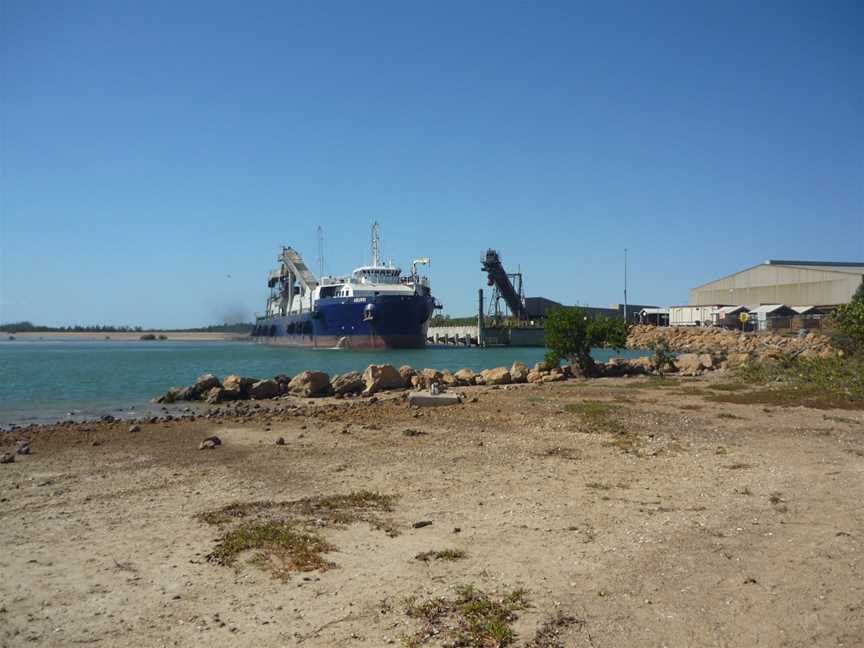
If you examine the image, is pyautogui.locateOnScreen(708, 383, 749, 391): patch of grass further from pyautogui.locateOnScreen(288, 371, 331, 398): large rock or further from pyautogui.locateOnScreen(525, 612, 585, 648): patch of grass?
pyautogui.locateOnScreen(525, 612, 585, 648): patch of grass

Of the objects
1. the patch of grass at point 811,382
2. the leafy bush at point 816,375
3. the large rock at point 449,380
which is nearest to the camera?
the patch of grass at point 811,382

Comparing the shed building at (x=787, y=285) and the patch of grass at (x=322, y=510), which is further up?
the shed building at (x=787, y=285)

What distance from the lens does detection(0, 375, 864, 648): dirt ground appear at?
223 inches

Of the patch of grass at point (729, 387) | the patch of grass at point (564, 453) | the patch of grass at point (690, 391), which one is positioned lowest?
the patch of grass at point (564, 453)

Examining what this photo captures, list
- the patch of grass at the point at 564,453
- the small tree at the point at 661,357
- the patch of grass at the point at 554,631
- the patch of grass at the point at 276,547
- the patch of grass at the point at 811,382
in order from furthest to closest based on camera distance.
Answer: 1. the small tree at the point at 661,357
2. the patch of grass at the point at 811,382
3. the patch of grass at the point at 564,453
4. the patch of grass at the point at 276,547
5. the patch of grass at the point at 554,631

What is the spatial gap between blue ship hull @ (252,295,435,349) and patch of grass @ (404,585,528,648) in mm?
67268

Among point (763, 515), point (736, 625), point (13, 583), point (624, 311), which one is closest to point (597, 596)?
point (736, 625)

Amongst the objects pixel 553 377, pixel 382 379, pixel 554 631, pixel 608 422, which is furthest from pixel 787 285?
pixel 554 631

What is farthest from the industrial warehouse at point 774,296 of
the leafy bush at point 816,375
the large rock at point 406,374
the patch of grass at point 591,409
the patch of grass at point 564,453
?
the patch of grass at point 564,453

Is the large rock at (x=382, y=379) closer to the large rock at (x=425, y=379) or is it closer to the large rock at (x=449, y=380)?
the large rock at (x=425, y=379)

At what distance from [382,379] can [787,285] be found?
69.8 meters

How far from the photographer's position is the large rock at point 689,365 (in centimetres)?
3067

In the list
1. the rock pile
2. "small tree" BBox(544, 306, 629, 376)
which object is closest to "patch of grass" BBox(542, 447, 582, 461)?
"small tree" BBox(544, 306, 629, 376)

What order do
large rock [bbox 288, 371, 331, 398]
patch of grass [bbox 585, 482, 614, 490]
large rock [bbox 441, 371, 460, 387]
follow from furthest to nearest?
large rock [bbox 441, 371, 460, 387], large rock [bbox 288, 371, 331, 398], patch of grass [bbox 585, 482, 614, 490]
